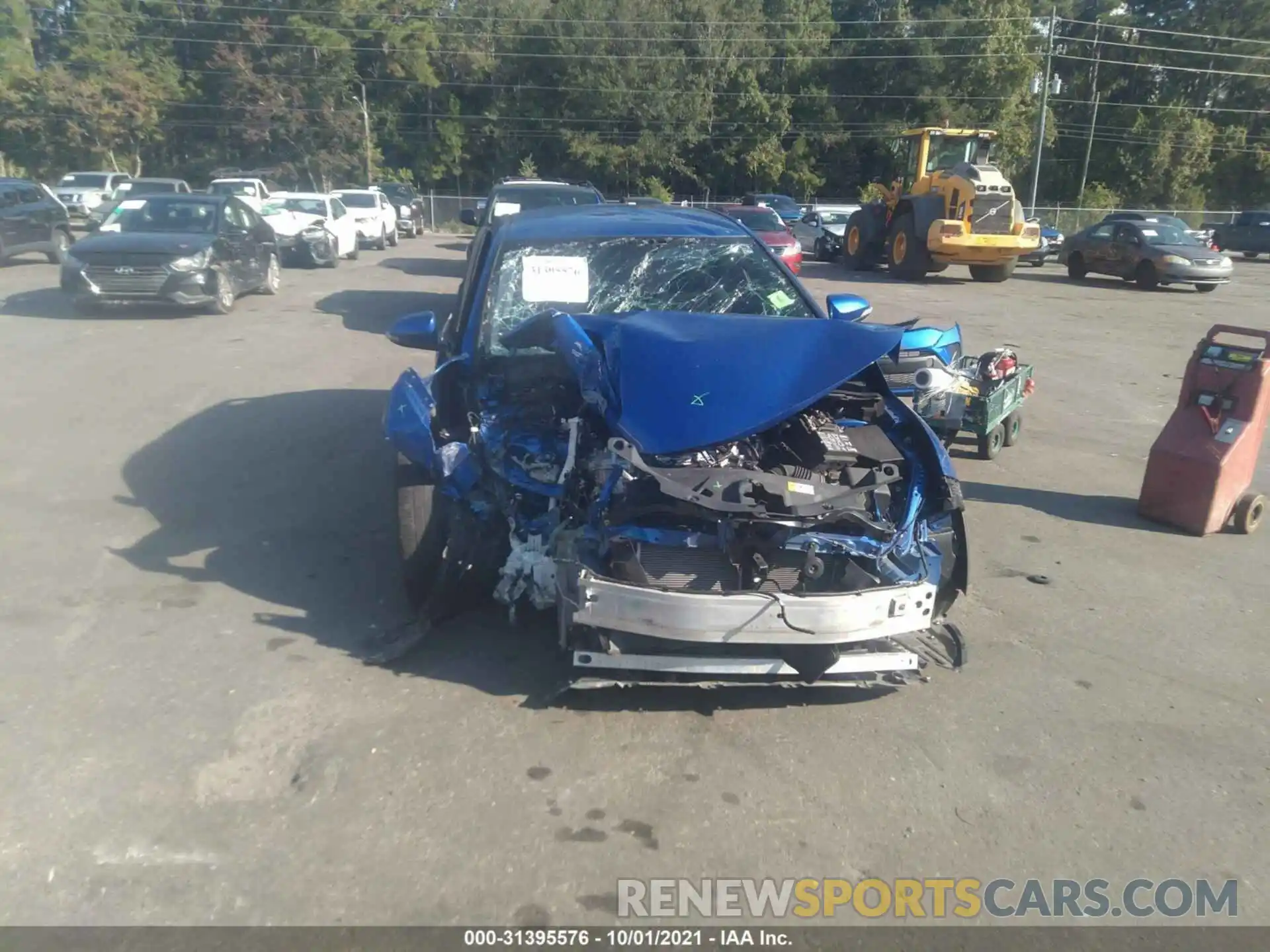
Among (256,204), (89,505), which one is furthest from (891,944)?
(256,204)

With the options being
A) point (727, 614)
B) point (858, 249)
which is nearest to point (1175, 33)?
point (858, 249)

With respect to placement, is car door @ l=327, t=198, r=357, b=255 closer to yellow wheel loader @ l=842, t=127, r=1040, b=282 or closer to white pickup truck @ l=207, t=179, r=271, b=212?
white pickup truck @ l=207, t=179, r=271, b=212

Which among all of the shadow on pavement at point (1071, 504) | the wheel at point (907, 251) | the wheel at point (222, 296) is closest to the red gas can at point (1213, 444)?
the shadow on pavement at point (1071, 504)

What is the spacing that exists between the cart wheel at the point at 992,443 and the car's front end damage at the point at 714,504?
151 inches

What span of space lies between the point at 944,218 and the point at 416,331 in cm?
1879

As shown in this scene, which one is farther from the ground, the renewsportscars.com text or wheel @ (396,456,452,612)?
wheel @ (396,456,452,612)

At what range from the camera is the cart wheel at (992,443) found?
27.0 feet

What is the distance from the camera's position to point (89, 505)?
6551mm

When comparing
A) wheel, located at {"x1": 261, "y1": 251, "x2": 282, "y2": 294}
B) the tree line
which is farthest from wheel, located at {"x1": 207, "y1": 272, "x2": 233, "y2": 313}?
the tree line

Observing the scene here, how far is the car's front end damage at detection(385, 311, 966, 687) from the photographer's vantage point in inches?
157

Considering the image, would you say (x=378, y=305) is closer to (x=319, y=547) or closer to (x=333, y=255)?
(x=333, y=255)

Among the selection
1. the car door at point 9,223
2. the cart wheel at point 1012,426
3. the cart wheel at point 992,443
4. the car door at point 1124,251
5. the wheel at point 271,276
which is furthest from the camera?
the car door at point 1124,251

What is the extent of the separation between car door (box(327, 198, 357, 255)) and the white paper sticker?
18.5 meters

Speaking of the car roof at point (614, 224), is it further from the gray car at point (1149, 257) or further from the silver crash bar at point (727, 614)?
the gray car at point (1149, 257)
